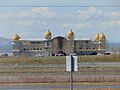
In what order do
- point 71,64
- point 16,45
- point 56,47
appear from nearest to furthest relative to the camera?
point 71,64 < point 56,47 < point 16,45

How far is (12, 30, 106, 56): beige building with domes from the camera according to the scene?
141000mm

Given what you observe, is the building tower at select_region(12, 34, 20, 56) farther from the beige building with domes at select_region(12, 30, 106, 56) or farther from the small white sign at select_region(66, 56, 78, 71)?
the small white sign at select_region(66, 56, 78, 71)

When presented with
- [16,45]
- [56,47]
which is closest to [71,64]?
[56,47]

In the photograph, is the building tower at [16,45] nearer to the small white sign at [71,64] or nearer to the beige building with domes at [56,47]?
the beige building with domes at [56,47]

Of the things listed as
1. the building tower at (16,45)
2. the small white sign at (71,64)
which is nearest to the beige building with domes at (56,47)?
the building tower at (16,45)

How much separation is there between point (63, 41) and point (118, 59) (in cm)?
4216

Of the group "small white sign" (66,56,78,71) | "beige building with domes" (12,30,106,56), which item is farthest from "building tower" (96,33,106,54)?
"small white sign" (66,56,78,71)

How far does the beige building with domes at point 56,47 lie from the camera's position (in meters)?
141

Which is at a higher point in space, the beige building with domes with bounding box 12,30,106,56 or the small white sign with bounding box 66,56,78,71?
the beige building with domes with bounding box 12,30,106,56

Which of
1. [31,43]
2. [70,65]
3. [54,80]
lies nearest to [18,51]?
[31,43]

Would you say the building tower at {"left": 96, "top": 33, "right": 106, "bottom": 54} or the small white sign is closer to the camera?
Result: the small white sign

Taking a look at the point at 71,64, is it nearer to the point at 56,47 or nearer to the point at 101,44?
the point at 56,47

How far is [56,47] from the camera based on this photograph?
139 m

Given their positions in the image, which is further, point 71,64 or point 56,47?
point 56,47
